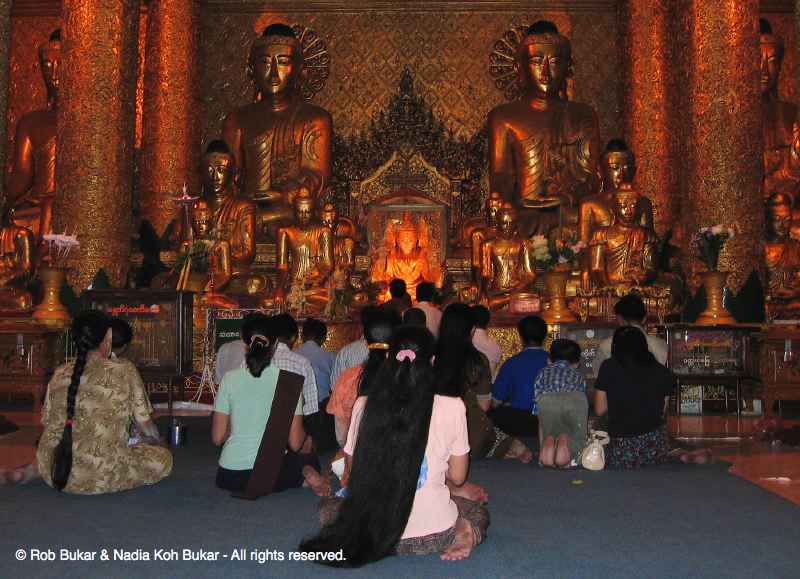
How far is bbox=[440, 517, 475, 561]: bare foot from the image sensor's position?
364 cm

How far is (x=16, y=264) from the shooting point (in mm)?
11477

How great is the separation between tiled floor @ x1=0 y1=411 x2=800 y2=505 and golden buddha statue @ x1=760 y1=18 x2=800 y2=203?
16.5 ft

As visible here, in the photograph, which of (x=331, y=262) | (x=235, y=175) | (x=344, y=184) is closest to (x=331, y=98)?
(x=344, y=184)

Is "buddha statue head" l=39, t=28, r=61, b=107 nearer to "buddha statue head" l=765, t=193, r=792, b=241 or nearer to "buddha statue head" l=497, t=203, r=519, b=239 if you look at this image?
"buddha statue head" l=497, t=203, r=519, b=239

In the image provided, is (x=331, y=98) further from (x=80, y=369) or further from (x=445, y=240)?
(x=80, y=369)

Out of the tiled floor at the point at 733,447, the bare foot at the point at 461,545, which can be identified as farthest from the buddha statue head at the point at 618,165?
the bare foot at the point at 461,545

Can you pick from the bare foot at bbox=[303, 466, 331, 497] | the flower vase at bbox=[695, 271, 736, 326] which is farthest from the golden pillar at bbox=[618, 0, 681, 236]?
the bare foot at bbox=[303, 466, 331, 497]

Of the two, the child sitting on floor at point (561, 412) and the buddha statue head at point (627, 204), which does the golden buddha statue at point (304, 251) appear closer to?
the buddha statue head at point (627, 204)

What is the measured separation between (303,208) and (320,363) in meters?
5.21

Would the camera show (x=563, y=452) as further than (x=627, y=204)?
No

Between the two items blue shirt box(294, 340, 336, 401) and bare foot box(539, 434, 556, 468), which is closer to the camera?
bare foot box(539, 434, 556, 468)

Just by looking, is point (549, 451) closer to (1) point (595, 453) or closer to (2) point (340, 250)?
(1) point (595, 453)

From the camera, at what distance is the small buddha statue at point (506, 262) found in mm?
11453

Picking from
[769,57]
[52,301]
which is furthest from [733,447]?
[769,57]
